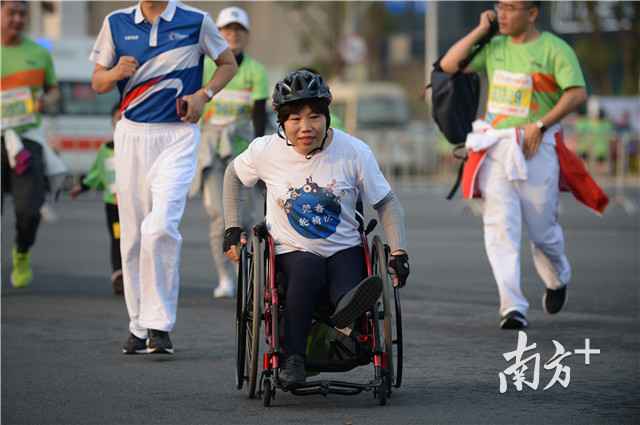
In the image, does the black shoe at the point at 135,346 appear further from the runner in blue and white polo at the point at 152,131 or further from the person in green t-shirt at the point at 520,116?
the person in green t-shirt at the point at 520,116

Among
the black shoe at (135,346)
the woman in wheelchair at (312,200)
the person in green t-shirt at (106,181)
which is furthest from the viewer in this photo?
the person in green t-shirt at (106,181)

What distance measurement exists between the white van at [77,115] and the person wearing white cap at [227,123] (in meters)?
17.2

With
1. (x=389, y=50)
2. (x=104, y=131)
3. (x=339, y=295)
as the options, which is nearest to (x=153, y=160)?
(x=339, y=295)

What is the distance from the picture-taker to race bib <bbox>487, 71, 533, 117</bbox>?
33.7ft

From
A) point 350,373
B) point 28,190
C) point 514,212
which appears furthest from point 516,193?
point 28,190

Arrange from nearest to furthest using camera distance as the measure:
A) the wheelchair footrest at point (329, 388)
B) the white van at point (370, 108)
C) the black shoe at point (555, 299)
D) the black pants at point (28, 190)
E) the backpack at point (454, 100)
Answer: the wheelchair footrest at point (329, 388) → the backpack at point (454, 100) → the black shoe at point (555, 299) → the black pants at point (28, 190) → the white van at point (370, 108)

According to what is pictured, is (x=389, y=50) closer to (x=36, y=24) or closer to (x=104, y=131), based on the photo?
(x=36, y=24)

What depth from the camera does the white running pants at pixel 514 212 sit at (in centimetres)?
1018

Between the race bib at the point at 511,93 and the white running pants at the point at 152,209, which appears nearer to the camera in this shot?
the white running pants at the point at 152,209

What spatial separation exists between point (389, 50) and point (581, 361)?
207ft

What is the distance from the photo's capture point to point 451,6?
241 feet

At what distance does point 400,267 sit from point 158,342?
2.22 metres

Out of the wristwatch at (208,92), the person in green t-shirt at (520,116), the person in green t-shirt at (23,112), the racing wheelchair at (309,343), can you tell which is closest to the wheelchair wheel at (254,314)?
the racing wheelchair at (309,343)

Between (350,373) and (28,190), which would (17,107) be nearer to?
(28,190)
